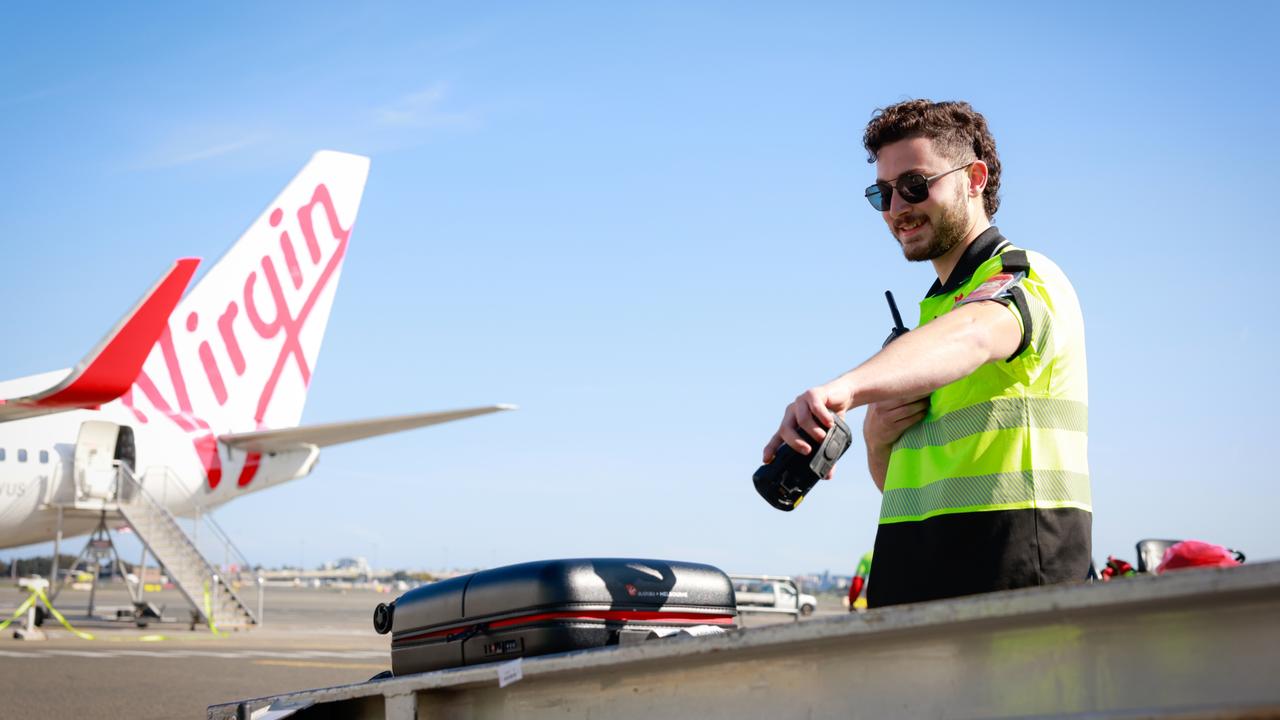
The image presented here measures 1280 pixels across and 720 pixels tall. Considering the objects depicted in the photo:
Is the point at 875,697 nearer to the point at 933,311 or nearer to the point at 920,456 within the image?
the point at 920,456

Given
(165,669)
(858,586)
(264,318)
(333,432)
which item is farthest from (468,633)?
(264,318)

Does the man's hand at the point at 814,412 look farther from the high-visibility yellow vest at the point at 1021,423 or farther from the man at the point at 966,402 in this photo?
the high-visibility yellow vest at the point at 1021,423

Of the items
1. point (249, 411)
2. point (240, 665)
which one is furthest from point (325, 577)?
point (240, 665)

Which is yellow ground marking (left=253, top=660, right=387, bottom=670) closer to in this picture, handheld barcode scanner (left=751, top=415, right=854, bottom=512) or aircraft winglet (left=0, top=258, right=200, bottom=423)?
aircraft winglet (left=0, top=258, right=200, bottom=423)

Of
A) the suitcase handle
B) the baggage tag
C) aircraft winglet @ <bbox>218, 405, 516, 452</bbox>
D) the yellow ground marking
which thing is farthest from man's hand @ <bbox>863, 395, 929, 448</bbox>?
aircraft winglet @ <bbox>218, 405, 516, 452</bbox>

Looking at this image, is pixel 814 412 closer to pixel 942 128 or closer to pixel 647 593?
pixel 942 128

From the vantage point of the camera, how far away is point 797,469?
1.98m

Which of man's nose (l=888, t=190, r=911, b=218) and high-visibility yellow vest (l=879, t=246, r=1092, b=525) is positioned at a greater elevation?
man's nose (l=888, t=190, r=911, b=218)

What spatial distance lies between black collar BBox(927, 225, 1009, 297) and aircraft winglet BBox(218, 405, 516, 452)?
54.5 feet

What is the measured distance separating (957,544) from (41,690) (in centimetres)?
915

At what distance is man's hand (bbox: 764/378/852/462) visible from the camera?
190 cm

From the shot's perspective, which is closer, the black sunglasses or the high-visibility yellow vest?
the high-visibility yellow vest

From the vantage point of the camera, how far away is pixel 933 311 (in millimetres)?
2537

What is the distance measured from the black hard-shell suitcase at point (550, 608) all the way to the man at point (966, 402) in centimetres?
69
